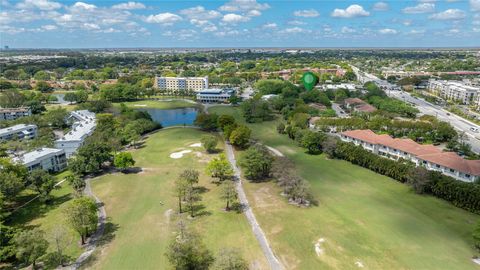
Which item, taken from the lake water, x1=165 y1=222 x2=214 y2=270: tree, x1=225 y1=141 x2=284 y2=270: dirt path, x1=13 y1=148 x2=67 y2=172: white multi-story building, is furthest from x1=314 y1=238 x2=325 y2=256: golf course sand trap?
the lake water

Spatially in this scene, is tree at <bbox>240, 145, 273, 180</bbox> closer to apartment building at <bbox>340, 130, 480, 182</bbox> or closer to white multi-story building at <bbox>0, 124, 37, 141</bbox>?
apartment building at <bbox>340, 130, 480, 182</bbox>

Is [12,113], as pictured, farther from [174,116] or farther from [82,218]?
[82,218]

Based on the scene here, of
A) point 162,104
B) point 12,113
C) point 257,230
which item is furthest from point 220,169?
point 12,113

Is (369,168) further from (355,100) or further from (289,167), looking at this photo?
(355,100)

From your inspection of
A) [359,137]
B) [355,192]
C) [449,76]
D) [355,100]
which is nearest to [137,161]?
[355,192]

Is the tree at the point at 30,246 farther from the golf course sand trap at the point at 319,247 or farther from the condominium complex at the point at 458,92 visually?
the condominium complex at the point at 458,92

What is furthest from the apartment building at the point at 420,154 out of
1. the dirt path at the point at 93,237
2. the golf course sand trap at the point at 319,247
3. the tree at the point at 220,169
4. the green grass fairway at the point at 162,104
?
the green grass fairway at the point at 162,104
